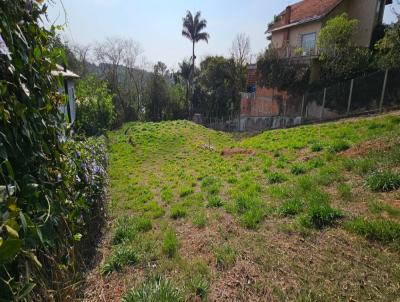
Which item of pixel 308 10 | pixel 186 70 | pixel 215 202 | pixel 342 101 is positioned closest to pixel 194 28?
pixel 186 70

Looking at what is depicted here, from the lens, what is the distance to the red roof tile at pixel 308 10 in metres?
16.5

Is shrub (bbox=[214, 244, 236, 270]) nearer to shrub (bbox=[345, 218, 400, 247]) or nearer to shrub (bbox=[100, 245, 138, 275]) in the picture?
shrub (bbox=[100, 245, 138, 275])

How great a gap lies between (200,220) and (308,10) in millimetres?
20608

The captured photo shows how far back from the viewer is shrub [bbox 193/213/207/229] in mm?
3895

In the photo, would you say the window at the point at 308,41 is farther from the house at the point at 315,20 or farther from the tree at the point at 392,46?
the tree at the point at 392,46

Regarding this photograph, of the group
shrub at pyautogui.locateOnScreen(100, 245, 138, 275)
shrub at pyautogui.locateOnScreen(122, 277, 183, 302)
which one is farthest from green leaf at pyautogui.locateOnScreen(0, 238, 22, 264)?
shrub at pyautogui.locateOnScreen(100, 245, 138, 275)

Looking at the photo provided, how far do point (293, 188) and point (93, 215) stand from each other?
3.35 metres

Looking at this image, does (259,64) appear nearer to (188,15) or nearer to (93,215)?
(188,15)

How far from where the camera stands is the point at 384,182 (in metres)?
3.61

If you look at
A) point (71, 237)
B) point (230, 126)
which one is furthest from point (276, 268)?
point (230, 126)

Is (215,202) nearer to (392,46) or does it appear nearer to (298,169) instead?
(298,169)

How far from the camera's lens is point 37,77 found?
171 centimetres

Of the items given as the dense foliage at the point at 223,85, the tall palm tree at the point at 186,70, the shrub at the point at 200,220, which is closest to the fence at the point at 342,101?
the dense foliage at the point at 223,85

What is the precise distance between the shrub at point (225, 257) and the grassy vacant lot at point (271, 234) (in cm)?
2
